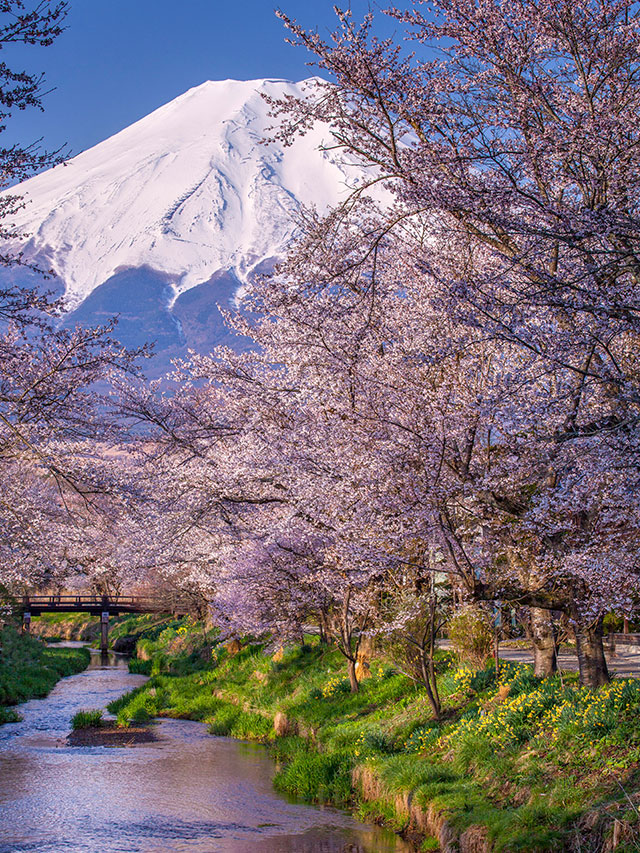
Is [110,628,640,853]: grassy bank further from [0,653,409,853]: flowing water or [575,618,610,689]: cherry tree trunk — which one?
[0,653,409,853]: flowing water

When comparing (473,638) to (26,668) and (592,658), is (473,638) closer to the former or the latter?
(592,658)

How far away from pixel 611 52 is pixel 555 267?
2179 millimetres

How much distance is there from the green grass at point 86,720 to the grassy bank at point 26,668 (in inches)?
84.6

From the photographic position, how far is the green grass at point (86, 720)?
19188 millimetres

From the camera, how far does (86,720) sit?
19.3m

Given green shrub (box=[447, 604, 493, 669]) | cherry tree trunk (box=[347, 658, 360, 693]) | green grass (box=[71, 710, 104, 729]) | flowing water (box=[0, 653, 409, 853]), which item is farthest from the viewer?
green grass (box=[71, 710, 104, 729])

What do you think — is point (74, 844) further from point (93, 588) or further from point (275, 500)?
point (93, 588)

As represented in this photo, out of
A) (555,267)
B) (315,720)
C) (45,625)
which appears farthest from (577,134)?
(45,625)

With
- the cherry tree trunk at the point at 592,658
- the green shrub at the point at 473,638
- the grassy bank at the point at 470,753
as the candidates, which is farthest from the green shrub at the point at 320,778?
the cherry tree trunk at the point at 592,658

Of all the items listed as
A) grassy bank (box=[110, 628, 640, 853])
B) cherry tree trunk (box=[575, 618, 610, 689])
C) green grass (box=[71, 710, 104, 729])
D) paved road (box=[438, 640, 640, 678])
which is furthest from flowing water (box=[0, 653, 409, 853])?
paved road (box=[438, 640, 640, 678])

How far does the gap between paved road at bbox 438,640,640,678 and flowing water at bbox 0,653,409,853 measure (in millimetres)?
5675

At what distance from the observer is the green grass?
755 inches

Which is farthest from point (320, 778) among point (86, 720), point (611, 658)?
point (86, 720)

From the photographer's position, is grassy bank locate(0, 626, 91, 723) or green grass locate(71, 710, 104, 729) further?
grassy bank locate(0, 626, 91, 723)
